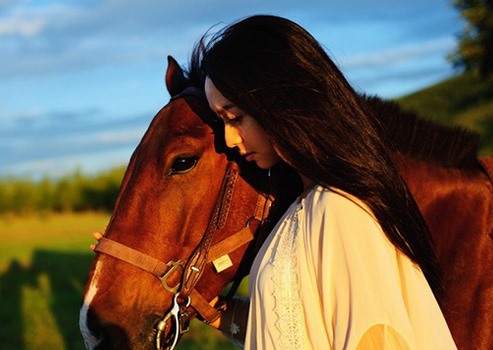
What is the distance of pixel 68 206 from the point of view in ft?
95.1

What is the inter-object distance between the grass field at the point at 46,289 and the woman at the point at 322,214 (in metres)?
5.52

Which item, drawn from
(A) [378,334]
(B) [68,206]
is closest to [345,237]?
(A) [378,334]

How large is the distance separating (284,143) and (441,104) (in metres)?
35.3

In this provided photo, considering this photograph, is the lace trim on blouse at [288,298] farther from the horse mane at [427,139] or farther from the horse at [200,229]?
the horse mane at [427,139]

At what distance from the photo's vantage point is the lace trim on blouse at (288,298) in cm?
238

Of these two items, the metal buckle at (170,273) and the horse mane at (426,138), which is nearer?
the metal buckle at (170,273)

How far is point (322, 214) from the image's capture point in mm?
2430

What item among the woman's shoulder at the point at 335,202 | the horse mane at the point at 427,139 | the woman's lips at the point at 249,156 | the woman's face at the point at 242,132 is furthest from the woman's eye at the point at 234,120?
the horse mane at the point at 427,139

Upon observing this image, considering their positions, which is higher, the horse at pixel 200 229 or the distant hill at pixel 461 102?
the distant hill at pixel 461 102

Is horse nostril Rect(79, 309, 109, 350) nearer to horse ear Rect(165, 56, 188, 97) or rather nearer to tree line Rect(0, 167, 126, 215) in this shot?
horse ear Rect(165, 56, 188, 97)

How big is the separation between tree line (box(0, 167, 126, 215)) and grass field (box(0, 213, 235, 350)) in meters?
3.76

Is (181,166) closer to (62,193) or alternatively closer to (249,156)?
(249,156)

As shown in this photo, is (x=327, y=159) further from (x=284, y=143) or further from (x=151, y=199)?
(x=151, y=199)

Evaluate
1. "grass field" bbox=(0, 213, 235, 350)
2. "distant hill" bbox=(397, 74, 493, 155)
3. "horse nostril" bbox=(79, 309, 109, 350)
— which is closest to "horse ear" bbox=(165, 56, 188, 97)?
"horse nostril" bbox=(79, 309, 109, 350)
